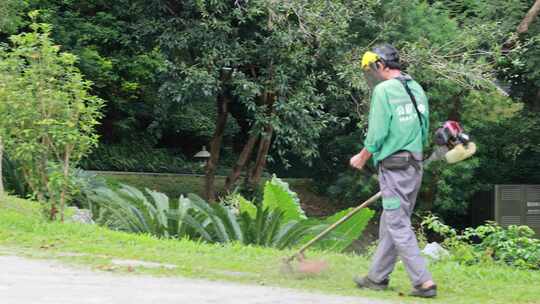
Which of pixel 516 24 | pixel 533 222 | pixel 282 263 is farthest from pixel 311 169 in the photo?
pixel 282 263

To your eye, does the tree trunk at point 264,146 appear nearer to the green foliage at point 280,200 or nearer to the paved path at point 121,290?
the green foliage at point 280,200

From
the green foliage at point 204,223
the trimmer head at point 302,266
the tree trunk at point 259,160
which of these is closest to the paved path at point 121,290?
the trimmer head at point 302,266

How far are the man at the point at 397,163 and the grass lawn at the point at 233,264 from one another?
0.75ft

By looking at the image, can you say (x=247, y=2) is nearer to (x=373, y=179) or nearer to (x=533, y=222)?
(x=373, y=179)

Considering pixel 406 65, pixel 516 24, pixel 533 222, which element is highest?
pixel 516 24

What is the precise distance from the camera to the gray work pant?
6.37m

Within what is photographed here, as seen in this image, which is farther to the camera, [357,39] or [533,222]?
[533,222]

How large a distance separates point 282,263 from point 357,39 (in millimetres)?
12794

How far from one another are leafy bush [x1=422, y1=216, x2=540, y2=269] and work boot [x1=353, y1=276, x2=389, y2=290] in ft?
8.83

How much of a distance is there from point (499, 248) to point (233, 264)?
11.8ft

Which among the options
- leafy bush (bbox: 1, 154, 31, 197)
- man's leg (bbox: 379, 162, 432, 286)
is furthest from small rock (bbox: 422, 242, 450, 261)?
leafy bush (bbox: 1, 154, 31, 197)

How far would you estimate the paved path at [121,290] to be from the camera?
555cm

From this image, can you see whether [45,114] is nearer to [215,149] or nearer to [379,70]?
[379,70]

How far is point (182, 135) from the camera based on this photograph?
98.2ft
